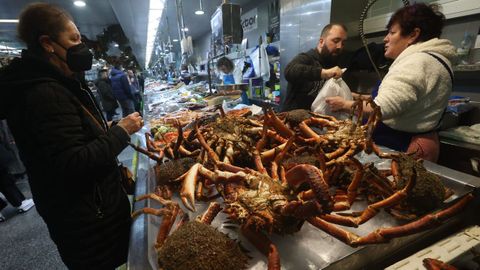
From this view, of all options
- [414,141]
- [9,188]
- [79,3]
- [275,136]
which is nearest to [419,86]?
[414,141]

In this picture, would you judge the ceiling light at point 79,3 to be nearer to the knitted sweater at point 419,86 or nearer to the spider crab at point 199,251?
the knitted sweater at point 419,86

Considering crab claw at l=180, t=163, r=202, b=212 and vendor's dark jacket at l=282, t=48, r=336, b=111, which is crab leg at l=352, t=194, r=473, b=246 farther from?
vendor's dark jacket at l=282, t=48, r=336, b=111

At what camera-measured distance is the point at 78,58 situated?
1.21 m

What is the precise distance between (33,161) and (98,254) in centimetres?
62

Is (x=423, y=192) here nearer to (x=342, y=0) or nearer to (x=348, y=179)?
(x=348, y=179)

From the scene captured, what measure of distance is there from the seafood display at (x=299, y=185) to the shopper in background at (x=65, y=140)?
0.99 feet

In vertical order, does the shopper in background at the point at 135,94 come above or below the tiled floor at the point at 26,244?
above

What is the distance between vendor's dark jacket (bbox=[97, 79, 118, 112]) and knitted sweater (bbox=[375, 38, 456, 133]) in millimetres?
7184

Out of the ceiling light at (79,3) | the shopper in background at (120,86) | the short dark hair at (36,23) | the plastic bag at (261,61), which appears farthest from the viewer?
the shopper in background at (120,86)

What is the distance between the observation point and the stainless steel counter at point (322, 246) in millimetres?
871

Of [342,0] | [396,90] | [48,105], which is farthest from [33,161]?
[342,0]

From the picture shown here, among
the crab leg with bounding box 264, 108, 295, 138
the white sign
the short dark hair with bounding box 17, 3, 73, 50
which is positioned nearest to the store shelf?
the crab leg with bounding box 264, 108, 295, 138

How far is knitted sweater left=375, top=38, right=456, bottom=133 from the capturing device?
162cm

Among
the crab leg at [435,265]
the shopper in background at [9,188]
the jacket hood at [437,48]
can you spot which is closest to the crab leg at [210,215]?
the crab leg at [435,265]
